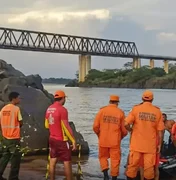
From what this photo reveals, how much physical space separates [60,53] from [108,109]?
418ft

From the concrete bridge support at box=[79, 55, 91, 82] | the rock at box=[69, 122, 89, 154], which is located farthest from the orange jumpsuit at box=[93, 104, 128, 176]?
the concrete bridge support at box=[79, 55, 91, 82]

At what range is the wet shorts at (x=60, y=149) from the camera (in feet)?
31.4

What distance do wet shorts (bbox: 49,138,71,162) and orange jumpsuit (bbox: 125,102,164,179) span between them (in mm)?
1189

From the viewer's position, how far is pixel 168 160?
11086mm

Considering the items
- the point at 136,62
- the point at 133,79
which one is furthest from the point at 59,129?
the point at 136,62

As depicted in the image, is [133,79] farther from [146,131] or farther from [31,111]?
[146,131]

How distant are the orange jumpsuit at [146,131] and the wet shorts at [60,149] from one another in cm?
119

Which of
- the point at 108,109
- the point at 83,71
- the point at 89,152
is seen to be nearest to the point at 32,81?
the point at 89,152

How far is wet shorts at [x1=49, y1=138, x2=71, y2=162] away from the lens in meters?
9.57

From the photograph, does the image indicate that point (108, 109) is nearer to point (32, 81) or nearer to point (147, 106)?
point (147, 106)

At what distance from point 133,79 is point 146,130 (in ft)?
448

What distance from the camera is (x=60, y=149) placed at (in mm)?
9609

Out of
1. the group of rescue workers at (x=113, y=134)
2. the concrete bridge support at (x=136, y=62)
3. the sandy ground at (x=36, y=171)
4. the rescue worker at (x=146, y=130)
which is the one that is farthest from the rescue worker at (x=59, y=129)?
the concrete bridge support at (x=136, y=62)

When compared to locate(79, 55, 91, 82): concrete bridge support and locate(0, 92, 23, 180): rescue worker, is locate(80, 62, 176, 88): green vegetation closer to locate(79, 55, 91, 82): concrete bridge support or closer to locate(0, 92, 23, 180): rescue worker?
locate(79, 55, 91, 82): concrete bridge support
